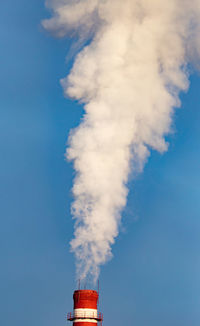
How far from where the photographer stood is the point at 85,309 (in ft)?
132

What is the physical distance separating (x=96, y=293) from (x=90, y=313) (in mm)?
1974

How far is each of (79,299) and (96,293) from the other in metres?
1.80

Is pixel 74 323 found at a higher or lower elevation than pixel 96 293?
lower

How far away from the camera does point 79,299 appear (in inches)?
1597

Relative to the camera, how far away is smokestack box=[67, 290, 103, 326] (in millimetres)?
39875

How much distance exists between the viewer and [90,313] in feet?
132

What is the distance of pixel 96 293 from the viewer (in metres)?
41.5

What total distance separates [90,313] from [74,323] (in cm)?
167

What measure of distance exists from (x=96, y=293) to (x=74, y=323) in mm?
3273

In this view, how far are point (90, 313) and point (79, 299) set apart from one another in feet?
5.08

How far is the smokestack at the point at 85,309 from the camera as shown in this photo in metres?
39.9

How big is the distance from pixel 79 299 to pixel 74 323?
2.10m

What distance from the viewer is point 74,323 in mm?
40188
